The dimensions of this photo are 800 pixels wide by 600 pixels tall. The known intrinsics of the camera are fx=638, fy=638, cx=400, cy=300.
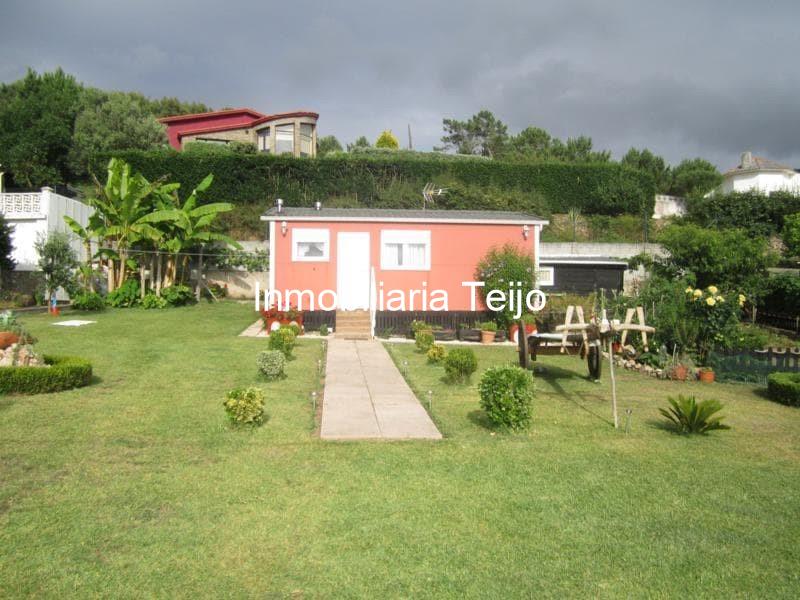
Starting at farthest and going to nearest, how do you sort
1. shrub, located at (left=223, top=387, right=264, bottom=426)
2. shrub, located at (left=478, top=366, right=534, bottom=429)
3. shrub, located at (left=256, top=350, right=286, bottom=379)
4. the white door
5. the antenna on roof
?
the antenna on roof < the white door < shrub, located at (left=256, top=350, right=286, bottom=379) < shrub, located at (left=478, top=366, right=534, bottom=429) < shrub, located at (left=223, top=387, right=264, bottom=426)

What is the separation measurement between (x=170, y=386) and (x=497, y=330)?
1020 cm

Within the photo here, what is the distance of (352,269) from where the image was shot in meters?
18.4

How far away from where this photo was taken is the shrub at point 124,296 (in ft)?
71.0

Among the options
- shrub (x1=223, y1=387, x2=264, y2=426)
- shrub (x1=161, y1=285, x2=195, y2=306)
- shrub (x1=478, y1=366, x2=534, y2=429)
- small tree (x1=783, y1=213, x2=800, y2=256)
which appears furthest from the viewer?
shrub (x1=161, y1=285, x2=195, y2=306)

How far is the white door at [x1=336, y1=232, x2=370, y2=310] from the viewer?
18.3m

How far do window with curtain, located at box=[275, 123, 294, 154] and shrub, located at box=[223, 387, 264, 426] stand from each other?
27.4 m

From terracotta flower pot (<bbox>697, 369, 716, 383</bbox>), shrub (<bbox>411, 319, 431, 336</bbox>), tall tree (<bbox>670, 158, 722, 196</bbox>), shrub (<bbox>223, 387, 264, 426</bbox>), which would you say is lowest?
terracotta flower pot (<bbox>697, 369, 716, 383</bbox>)

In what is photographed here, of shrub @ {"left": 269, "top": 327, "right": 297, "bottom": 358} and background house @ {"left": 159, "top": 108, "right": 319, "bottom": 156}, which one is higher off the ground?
background house @ {"left": 159, "top": 108, "right": 319, "bottom": 156}

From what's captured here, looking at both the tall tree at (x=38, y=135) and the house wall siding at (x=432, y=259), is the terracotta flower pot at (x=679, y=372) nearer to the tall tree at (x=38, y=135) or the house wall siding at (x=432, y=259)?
the house wall siding at (x=432, y=259)

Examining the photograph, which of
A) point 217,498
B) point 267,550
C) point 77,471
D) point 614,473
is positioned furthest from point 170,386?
point 614,473

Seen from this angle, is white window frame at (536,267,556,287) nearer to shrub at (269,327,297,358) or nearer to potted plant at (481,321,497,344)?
potted plant at (481,321,497,344)

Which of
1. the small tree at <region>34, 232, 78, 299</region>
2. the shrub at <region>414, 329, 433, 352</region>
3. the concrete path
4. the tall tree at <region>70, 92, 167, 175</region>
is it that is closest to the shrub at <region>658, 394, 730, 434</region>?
the concrete path

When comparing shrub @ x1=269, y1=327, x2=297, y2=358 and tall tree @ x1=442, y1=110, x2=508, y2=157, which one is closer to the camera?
shrub @ x1=269, y1=327, x2=297, y2=358

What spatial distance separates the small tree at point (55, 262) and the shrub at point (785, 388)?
19.7m
